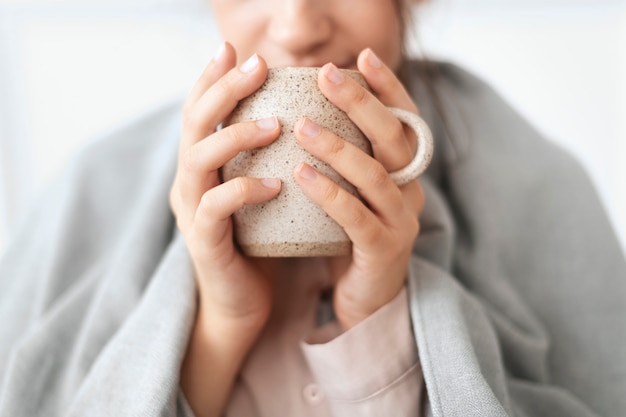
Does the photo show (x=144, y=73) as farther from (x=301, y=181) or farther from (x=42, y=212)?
(x=301, y=181)

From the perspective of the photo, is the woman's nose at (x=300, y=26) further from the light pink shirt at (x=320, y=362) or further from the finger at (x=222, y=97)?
the light pink shirt at (x=320, y=362)

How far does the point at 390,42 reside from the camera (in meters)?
0.75

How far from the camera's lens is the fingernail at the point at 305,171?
0.47m

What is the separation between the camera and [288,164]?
0.49 meters

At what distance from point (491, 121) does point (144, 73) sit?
95cm

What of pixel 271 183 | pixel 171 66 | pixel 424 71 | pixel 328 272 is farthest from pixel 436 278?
pixel 171 66

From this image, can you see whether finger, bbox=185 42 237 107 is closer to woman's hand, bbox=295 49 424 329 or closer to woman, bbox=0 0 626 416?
woman, bbox=0 0 626 416

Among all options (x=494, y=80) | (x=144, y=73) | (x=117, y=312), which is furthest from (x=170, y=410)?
(x=494, y=80)

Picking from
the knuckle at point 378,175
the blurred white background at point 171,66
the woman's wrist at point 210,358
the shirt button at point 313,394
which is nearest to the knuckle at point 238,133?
the knuckle at point 378,175

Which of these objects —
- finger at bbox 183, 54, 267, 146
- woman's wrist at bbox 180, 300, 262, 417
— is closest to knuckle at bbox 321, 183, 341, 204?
finger at bbox 183, 54, 267, 146

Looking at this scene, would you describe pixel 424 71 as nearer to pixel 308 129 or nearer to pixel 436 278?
pixel 436 278

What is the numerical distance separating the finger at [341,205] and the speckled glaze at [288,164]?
0.03ft

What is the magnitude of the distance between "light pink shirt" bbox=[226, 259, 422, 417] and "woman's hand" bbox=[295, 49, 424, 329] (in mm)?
41

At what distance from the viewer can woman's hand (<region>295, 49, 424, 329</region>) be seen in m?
0.48
